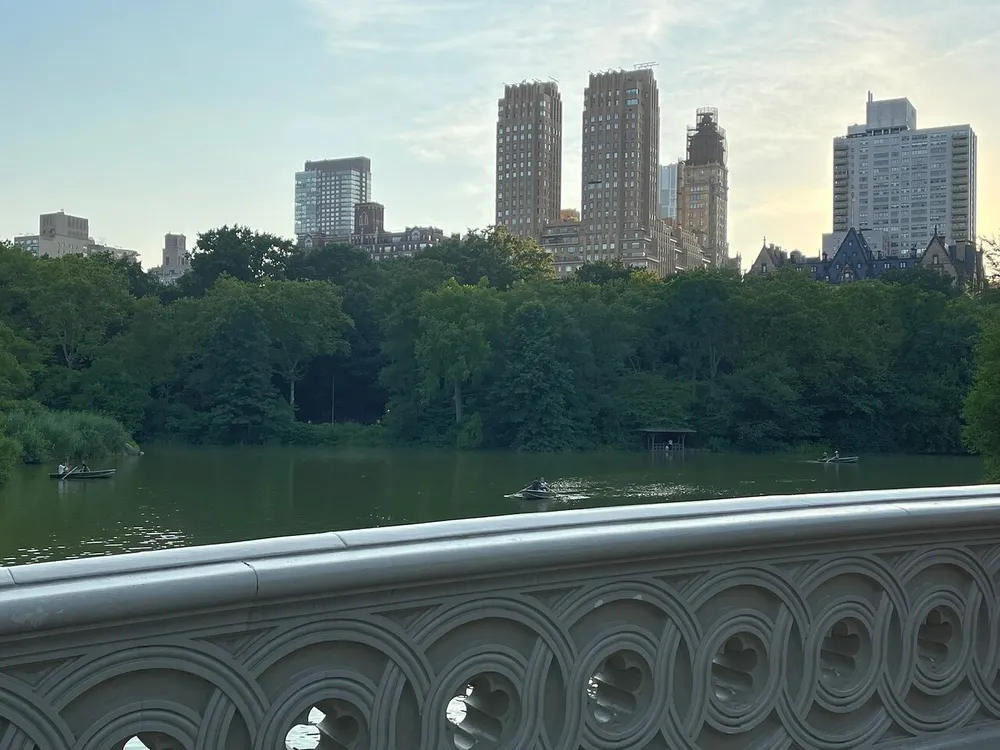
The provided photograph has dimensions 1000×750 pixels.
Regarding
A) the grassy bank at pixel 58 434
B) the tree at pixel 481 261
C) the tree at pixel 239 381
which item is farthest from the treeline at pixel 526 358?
the tree at pixel 481 261

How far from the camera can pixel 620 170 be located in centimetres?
12825

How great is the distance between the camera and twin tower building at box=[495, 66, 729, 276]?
419 ft

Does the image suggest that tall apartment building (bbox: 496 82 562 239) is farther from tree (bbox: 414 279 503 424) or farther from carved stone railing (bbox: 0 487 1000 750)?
carved stone railing (bbox: 0 487 1000 750)

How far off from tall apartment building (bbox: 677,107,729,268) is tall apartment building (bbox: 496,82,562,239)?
24.1 meters

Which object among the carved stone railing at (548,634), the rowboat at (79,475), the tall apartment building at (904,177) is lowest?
the rowboat at (79,475)

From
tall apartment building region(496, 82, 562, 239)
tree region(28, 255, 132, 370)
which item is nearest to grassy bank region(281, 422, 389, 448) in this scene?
tree region(28, 255, 132, 370)

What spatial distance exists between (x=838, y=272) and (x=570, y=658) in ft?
327

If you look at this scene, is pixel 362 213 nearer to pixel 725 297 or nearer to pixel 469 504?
pixel 725 297

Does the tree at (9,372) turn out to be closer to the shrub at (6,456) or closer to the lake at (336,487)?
the lake at (336,487)

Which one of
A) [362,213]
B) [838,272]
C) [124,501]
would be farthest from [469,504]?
[362,213]

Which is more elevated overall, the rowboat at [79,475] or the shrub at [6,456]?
the shrub at [6,456]

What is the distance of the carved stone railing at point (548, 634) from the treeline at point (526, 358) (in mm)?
46487

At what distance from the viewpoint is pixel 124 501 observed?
2791cm

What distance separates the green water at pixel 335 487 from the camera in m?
23.2
